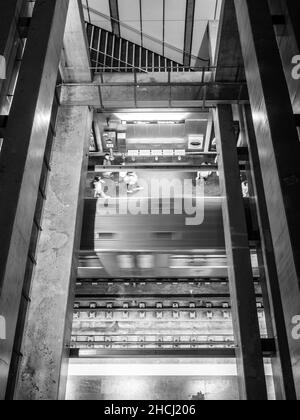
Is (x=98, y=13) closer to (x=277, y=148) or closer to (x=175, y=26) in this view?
(x=175, y=26)

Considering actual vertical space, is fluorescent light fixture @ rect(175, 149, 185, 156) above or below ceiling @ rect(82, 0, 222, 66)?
below

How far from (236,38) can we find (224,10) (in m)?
0.77

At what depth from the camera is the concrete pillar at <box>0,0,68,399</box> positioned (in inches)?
185

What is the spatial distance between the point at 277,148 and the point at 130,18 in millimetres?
10323

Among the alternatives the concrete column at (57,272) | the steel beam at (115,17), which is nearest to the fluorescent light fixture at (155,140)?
the concrete column at (57,272)

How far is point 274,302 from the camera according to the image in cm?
755

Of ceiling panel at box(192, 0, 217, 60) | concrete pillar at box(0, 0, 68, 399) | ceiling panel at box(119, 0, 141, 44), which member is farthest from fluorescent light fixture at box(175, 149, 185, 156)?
concrete pillar at box(0, 0, 68, 399)

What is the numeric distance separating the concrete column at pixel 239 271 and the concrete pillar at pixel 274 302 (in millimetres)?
301

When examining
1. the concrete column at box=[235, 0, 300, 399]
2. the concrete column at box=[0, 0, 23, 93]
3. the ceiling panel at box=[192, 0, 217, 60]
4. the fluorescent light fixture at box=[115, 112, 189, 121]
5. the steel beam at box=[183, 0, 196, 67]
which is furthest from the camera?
the steel beam at box=[183, 0, 196, 67]

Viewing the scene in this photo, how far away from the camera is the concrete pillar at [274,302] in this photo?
6.91m

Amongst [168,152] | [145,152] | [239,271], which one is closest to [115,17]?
[145,152]

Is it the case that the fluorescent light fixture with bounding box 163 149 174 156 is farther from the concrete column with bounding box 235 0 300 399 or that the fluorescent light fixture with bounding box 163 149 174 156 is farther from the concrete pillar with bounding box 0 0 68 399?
the concrete pillar with bounding box 0 0 68 399

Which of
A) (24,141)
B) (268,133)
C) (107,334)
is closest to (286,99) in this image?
(268,133)

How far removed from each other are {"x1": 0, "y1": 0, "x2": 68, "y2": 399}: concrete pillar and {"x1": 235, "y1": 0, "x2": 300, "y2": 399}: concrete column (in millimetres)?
3305
